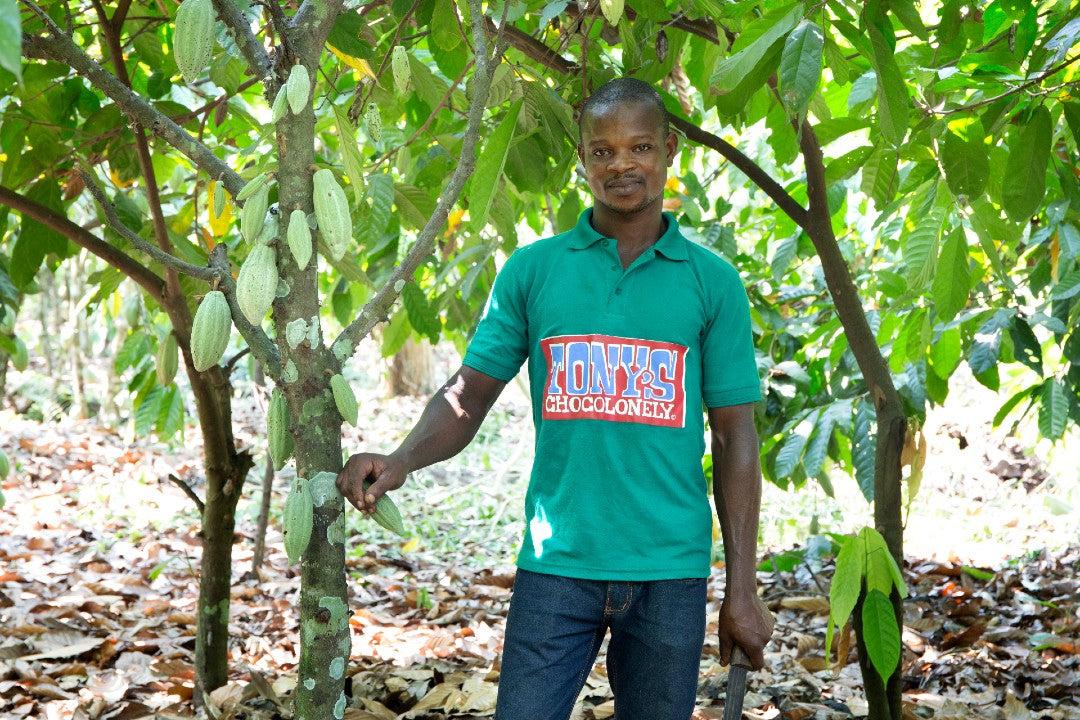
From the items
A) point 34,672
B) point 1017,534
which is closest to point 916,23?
point 34,672

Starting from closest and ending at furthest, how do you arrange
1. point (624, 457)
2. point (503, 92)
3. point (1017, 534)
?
point (624, 457) → point (503, 92) → point (1017, 534)

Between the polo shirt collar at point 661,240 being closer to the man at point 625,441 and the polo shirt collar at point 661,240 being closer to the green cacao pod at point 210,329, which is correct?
the man at point 625,441

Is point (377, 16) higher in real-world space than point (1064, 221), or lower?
higher

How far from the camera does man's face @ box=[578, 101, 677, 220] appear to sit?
1479 mm

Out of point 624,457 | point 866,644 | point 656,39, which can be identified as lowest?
point 866,644

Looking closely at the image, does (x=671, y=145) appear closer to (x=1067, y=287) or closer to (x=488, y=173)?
(x=488, y=173)

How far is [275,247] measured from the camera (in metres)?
1.29

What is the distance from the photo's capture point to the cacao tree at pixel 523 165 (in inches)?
51.3

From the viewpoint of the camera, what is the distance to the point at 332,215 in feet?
4.09

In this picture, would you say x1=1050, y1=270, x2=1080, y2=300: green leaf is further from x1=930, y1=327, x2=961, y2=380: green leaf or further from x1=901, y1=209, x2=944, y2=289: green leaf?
x1=901, y1=209, x2=944, y2=289: green leaf

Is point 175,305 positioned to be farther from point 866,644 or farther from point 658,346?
point 866,644

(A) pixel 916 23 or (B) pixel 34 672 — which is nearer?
(A) pixel 916 23

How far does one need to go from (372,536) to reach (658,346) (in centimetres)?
335

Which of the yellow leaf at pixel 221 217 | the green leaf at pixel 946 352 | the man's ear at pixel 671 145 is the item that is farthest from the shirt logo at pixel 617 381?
the green leaf at pixel 946 352
